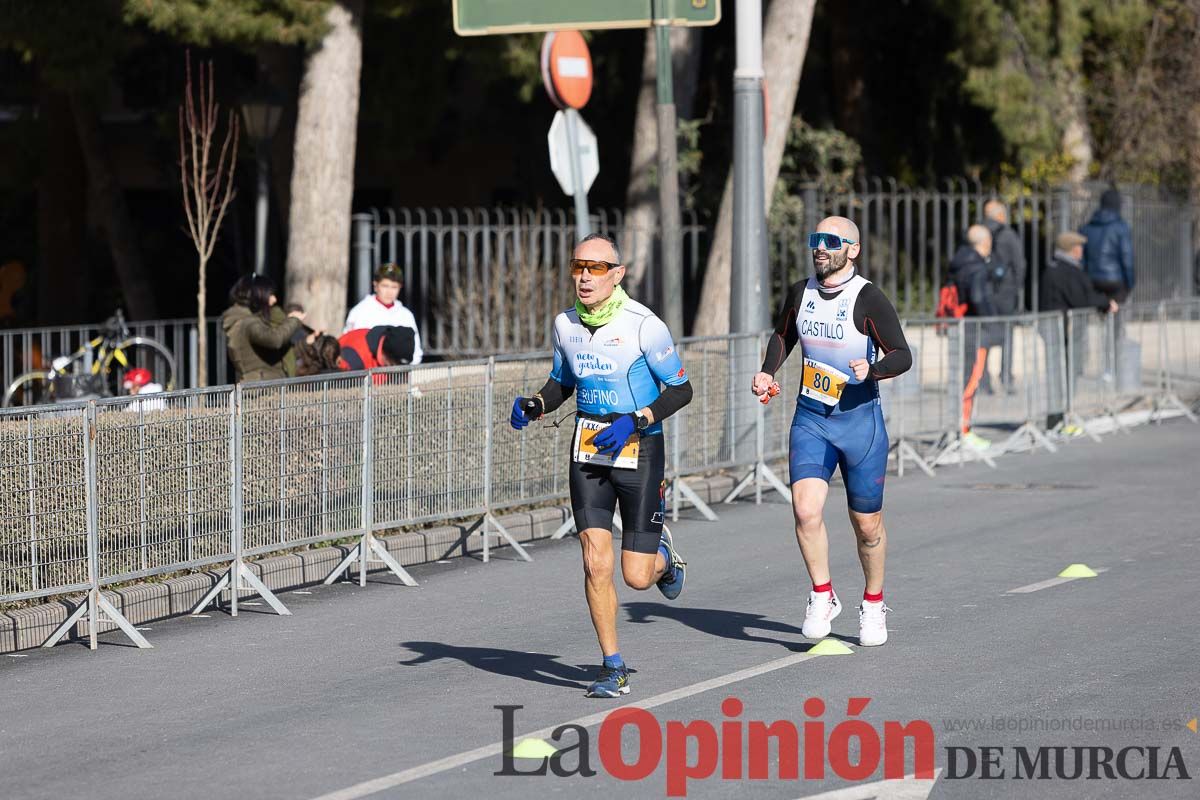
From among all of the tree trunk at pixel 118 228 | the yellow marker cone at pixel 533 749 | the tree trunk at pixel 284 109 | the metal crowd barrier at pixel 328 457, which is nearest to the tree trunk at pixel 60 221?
the tree trunk at pixel 118 228

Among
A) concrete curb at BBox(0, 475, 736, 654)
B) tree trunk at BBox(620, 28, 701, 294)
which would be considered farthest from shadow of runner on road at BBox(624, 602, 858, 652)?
tree trunk at BBox(620, 28, 701, 294)

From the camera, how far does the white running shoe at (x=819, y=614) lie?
9188 millimetres

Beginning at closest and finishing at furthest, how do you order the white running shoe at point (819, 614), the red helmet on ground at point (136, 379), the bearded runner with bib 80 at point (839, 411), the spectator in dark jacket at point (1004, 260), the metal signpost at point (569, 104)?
the bearded runner with bib 80 at point (839, 411), the white running shoe at point (819, 614), the metal signpost at point (569, 104), the red helmet on ground at point (136, 379), the spectator in dark jacket at point (1004, 260)

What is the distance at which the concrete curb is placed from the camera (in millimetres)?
9648

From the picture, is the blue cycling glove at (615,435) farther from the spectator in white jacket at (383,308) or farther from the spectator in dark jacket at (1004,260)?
the spectator in dark jacket at (1004,260)

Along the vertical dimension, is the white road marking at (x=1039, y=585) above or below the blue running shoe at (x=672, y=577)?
below

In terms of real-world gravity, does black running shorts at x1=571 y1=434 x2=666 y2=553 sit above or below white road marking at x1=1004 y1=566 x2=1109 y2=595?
above

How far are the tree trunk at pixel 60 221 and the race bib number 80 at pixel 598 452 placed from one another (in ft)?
67.9

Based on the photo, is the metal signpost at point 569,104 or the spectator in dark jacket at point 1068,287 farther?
the spectator in dark jacket at point 1068,287

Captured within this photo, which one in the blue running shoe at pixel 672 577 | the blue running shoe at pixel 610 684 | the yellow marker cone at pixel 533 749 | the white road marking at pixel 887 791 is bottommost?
the yellow marker cone at pixel 533 749

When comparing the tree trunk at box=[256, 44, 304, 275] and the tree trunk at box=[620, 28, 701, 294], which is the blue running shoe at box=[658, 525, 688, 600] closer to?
the tree trunk at box=[256, 44, 304, 275]

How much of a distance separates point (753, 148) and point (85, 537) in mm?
7410

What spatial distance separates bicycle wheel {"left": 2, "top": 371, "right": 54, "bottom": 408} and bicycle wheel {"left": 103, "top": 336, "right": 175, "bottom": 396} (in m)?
0.65

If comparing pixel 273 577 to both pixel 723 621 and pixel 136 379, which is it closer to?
pixel 723 621
